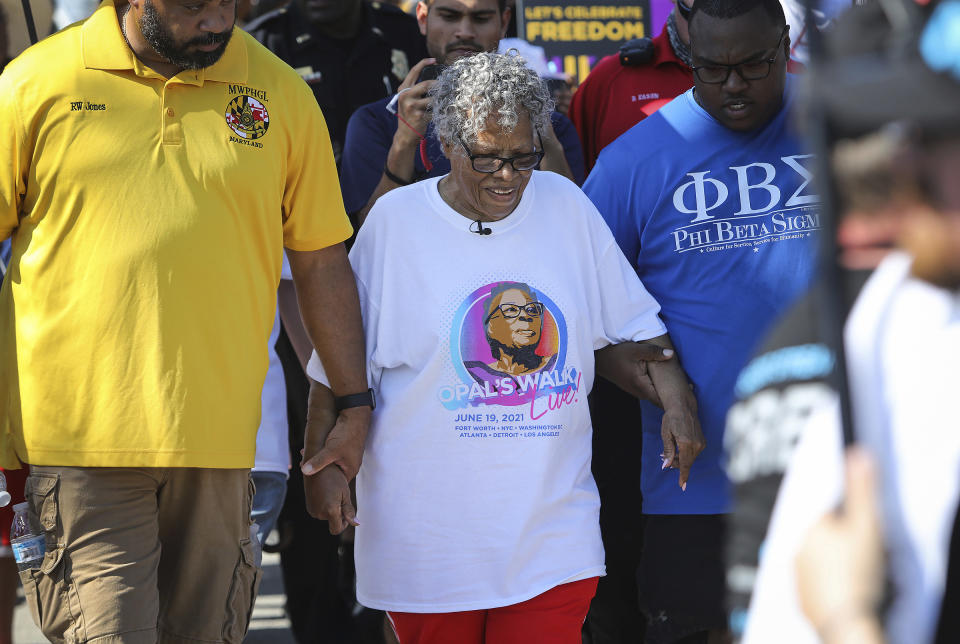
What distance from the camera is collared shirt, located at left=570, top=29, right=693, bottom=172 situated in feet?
14.8

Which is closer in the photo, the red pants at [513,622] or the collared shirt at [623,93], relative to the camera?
the red pants at [513,622]

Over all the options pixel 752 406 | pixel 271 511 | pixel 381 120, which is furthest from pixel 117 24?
pixel 752 406

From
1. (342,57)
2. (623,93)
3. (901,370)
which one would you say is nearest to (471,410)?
(623,93)

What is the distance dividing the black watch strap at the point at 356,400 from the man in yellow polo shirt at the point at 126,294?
0.25 metres

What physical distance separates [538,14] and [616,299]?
2.01 meters

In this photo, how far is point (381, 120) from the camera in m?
4.20

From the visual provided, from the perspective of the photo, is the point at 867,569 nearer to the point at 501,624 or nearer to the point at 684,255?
the point at 501,624

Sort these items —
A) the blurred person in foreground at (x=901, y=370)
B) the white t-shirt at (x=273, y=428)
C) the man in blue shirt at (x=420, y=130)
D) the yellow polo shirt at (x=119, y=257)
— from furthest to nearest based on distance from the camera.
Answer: the white t-shirt at (x=273, y=428) → the man in blue shirt at (x=420, y=130) → the yellow polo shirt at (x=119, y=257) → the blurred person in foreground at (x=901, y=370)

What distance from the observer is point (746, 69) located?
365 cm

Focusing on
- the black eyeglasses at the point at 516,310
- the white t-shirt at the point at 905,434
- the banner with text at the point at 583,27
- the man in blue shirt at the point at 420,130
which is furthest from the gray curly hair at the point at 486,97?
the white t-shirt at the point at 905,434

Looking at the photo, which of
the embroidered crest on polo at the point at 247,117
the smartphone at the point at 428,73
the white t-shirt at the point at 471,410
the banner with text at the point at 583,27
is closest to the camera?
the embroidered crest on polo at the point at 247,117

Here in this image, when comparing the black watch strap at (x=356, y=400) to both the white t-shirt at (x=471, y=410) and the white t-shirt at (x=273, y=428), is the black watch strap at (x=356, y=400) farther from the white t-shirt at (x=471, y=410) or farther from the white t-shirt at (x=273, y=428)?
the white t-shirt at (x=273, y=428)

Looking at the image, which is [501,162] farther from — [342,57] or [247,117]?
[342,57]

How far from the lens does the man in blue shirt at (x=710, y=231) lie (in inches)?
144
